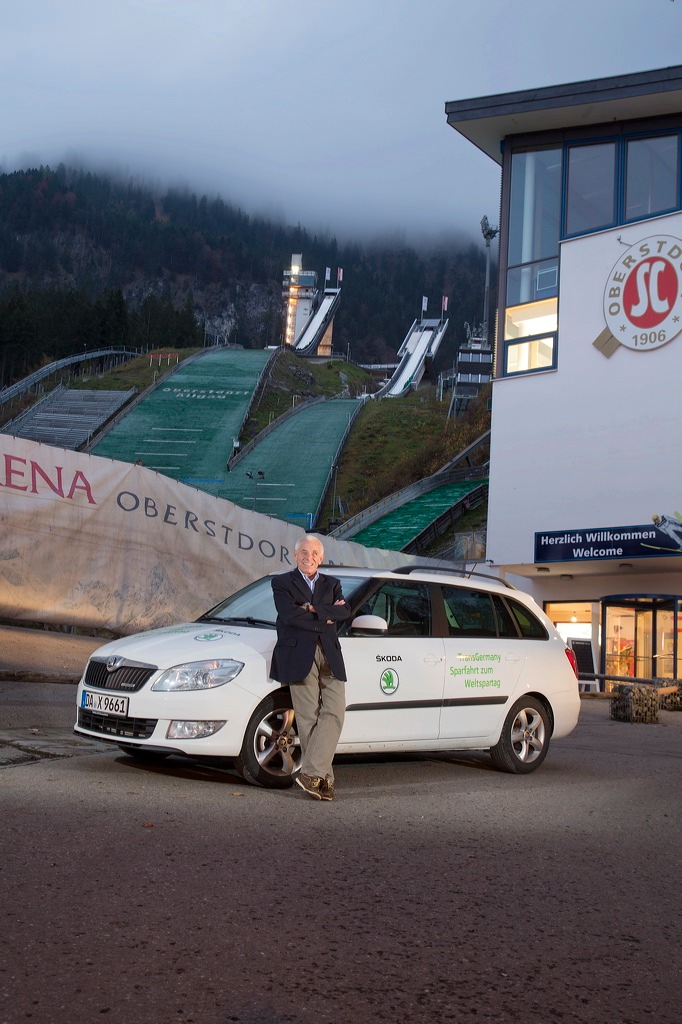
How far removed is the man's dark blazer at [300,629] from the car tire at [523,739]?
99.1 inches

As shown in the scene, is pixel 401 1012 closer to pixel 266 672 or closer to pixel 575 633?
pixel 266 672

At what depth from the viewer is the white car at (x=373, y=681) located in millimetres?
8047

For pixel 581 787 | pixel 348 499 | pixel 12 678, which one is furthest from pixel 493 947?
pixel 348 499

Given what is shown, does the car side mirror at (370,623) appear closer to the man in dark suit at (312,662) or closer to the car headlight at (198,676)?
the man in dark suit at (312,662)

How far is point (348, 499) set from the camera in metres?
61.9

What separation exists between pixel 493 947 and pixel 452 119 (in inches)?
1340

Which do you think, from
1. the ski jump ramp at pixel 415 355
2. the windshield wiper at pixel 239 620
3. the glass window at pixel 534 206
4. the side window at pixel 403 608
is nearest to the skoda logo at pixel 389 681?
the side window at pixel 403 608

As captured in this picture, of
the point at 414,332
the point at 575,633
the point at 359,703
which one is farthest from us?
the point at 414,332

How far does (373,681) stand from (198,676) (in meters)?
1.48

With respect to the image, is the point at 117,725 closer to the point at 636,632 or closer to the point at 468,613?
the point at 468,613

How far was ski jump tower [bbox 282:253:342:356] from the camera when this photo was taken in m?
154

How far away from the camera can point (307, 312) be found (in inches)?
6560

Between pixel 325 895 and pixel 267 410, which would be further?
pixel 267 410

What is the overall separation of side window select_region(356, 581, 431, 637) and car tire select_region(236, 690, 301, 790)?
1199mm
